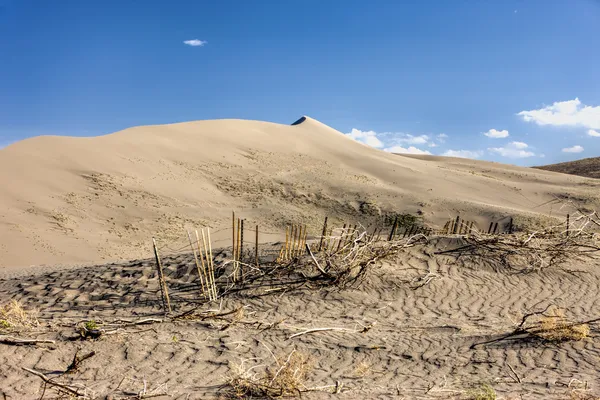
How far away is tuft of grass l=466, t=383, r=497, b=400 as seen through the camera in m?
4.14

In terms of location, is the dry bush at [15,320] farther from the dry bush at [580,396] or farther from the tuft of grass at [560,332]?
the tuft of grass at [560,332]

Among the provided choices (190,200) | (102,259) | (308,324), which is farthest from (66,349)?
(190,200)

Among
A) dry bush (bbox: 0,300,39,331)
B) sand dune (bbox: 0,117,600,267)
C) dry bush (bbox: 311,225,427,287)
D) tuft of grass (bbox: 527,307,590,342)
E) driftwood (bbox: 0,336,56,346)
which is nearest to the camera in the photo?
driftwood (bbox: 0,336,56,346)

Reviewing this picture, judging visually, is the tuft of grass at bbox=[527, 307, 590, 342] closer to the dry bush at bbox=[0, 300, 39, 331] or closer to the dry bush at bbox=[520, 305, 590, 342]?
the dry bush at bbox=[520, 305, 590, 342]

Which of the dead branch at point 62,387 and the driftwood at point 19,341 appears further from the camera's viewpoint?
the driftwood at point 19,341

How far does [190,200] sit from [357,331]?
13.5m

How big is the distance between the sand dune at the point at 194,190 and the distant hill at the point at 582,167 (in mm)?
8597

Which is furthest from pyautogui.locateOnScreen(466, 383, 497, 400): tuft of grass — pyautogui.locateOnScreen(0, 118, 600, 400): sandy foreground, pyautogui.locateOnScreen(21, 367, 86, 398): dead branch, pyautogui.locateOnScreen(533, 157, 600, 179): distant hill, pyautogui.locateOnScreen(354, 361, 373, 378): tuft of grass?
pyautogui.locateOnScreen(533, 157, 600, 179): distant hill

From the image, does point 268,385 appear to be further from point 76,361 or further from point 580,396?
point 580,396

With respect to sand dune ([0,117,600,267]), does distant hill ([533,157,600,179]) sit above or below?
above

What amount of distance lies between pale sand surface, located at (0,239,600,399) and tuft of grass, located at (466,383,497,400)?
0.11 metres

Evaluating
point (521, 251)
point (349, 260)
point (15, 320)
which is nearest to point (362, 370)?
point (349, 260)

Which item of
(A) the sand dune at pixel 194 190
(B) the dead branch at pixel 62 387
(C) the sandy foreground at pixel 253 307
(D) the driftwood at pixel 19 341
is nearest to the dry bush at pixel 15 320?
(C) the sandy foreground at pixel 253 307

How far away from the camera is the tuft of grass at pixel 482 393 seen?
4.14m
